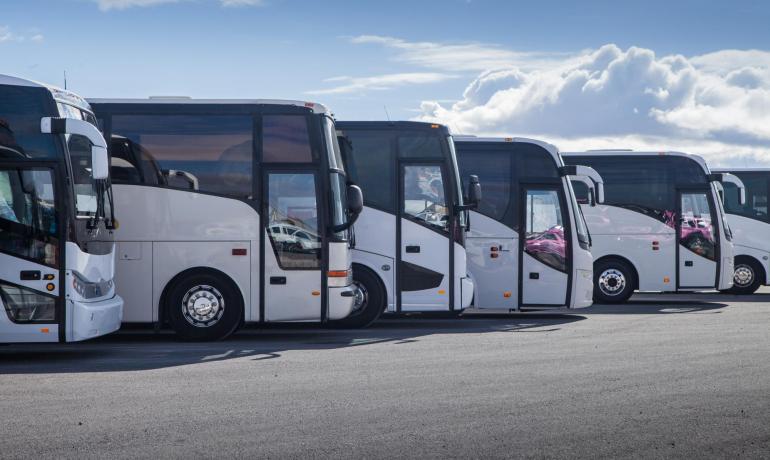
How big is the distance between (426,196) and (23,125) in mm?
6643

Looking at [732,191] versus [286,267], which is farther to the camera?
[732,191]

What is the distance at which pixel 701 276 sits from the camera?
22797mm

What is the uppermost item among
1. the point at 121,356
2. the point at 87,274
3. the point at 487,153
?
the point at 487,153

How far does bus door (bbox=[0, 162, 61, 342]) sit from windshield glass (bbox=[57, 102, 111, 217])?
313mm

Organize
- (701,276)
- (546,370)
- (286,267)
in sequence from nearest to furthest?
1. (546,370)
2. (286,267)
3. (701,276)

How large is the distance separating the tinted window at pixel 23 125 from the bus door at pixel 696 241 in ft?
46.2

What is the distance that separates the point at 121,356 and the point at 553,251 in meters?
8.36

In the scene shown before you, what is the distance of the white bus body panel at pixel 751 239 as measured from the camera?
1008 inches

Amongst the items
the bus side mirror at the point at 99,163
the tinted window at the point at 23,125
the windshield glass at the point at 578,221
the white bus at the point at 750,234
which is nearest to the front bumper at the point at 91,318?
the bus side mirror at the point at 99,163

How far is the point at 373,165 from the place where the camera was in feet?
56.7

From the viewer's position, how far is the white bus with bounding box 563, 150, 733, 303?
2273cm

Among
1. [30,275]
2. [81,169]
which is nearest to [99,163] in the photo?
[81,169]

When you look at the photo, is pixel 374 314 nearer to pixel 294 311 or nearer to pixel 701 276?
pixel 294 311

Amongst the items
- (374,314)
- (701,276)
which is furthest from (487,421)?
(701,276)
